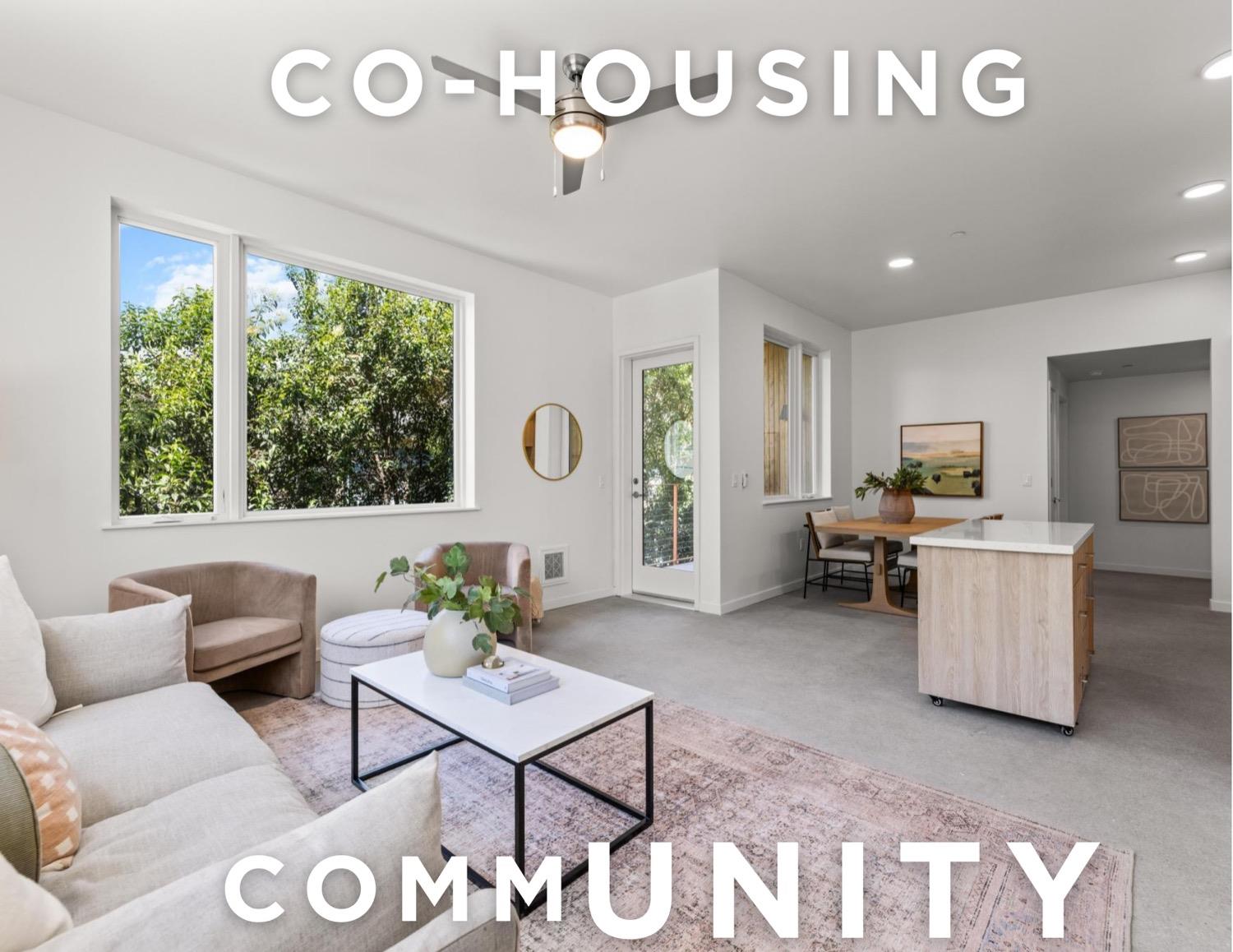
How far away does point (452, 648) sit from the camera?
213 centimetres

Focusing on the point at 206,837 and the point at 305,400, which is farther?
the point at 305,400

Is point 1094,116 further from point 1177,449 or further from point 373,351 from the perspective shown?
point 1177,449

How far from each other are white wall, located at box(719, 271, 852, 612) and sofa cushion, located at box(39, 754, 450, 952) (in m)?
4.38

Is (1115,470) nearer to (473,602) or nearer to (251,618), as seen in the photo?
(473,602)

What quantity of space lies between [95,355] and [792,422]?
5340 millimetres

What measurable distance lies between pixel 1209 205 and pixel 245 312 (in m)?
5.75

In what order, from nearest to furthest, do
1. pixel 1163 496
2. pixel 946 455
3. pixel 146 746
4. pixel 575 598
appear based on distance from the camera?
pixel 146 746, pixel 575 598, pixel 946 455, pixel 1163 496

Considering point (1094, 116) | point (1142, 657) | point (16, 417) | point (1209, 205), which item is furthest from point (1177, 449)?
point (16, 417)

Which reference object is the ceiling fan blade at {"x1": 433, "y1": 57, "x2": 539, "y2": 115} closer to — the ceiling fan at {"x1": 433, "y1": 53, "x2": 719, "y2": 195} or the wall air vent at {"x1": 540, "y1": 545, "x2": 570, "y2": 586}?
the ceiling fan at {"x1": 433, "y1": 53, "x2": 719, "y2": 195}

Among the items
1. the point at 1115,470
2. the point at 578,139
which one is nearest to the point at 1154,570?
the point at 1115,470

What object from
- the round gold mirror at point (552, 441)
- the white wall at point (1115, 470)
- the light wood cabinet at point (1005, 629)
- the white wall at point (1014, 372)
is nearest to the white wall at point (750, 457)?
the white wall at point (1014, 372)

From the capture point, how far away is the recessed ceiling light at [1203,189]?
140 inches

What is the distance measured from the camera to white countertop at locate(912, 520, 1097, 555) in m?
2.65

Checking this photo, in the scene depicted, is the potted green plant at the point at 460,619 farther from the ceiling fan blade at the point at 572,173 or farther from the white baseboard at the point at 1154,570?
the white baseboard at the point at 1154,570
